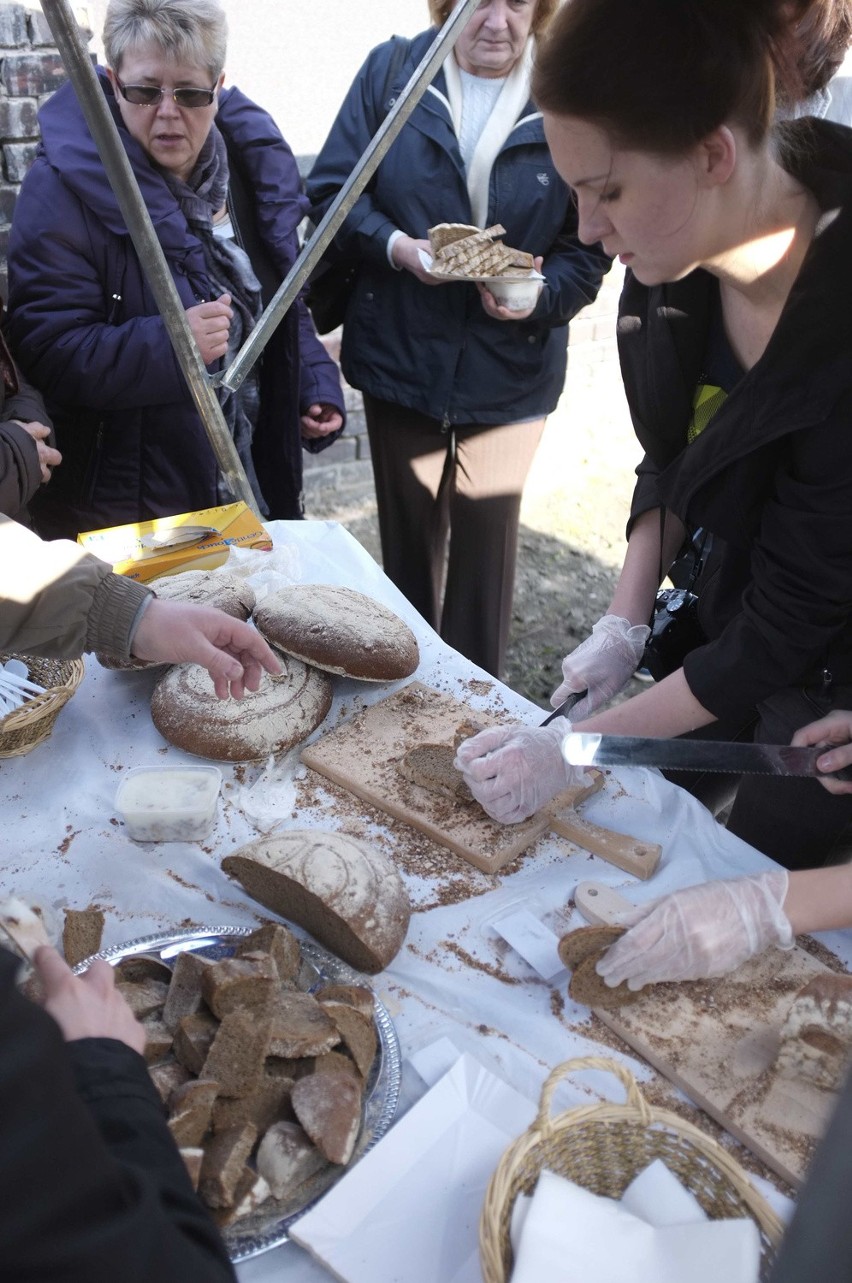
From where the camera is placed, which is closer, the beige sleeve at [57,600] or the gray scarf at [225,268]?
the beige sleeve at [57,600]

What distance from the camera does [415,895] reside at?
1.78m

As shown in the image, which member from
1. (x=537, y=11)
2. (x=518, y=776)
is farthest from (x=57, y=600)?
(x=537, y=11)

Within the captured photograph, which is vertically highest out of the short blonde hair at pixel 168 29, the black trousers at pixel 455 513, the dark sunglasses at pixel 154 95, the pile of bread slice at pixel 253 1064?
the short blonde hair at pixel 168 29

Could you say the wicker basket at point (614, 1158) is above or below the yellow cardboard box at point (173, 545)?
below

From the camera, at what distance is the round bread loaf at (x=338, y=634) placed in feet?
7.24

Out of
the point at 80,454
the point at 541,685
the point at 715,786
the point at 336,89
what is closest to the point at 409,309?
the point at 80,454

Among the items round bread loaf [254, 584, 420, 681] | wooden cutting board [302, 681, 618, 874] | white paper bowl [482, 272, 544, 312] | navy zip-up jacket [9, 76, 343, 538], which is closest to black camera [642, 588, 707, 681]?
wooden cutting board [302, 681, 618, 874]

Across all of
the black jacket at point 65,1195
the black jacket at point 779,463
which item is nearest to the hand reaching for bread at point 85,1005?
the black jacket at point 65,1195

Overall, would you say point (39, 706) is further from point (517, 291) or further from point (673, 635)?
point (517, 291)

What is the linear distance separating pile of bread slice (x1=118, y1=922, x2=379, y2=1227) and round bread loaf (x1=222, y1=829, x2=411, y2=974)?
9cm

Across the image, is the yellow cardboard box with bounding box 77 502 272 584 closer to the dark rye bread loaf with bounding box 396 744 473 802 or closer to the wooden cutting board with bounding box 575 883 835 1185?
the dark rye bread loaf with bounding box 396 744 473 802

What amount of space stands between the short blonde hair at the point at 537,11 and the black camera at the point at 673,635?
2.13 m

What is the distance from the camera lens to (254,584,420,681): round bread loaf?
2.21 m

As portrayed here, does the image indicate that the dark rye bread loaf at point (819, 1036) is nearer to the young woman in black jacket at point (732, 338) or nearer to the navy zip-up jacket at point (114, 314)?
the young woman in black jacket at point (732, 338)
